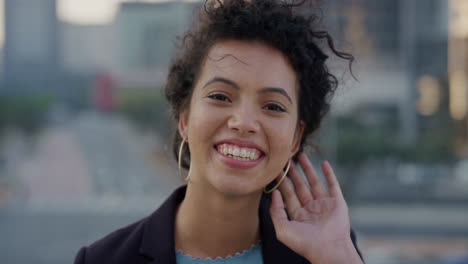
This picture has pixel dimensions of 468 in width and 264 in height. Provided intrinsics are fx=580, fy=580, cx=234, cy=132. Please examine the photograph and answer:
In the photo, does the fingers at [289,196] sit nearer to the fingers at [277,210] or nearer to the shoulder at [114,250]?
the fingers at [277,210]

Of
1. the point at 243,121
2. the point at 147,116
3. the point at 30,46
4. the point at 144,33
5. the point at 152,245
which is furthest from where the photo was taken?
the point at 144,33

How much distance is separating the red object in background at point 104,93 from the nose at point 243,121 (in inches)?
1049

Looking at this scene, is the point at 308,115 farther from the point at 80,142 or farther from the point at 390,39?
the point at 390,39

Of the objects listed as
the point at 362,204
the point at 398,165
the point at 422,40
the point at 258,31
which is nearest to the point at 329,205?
the point at 258,31

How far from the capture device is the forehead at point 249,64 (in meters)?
1.62

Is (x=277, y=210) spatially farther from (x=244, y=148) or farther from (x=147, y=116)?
(x=147, y=116)

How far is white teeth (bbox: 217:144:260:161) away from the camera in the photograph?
160 centimetres

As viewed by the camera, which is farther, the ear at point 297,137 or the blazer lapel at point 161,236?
the ear at point 297,137

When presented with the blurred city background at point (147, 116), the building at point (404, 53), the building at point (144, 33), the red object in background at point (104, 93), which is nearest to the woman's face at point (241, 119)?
the blurred city background at point (147, 116)

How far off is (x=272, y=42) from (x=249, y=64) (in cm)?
10

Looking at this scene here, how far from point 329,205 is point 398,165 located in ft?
75.3

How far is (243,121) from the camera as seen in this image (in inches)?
62.3

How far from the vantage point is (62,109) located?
27547 mm

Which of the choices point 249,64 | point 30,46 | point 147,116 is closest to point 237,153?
point 249,64
